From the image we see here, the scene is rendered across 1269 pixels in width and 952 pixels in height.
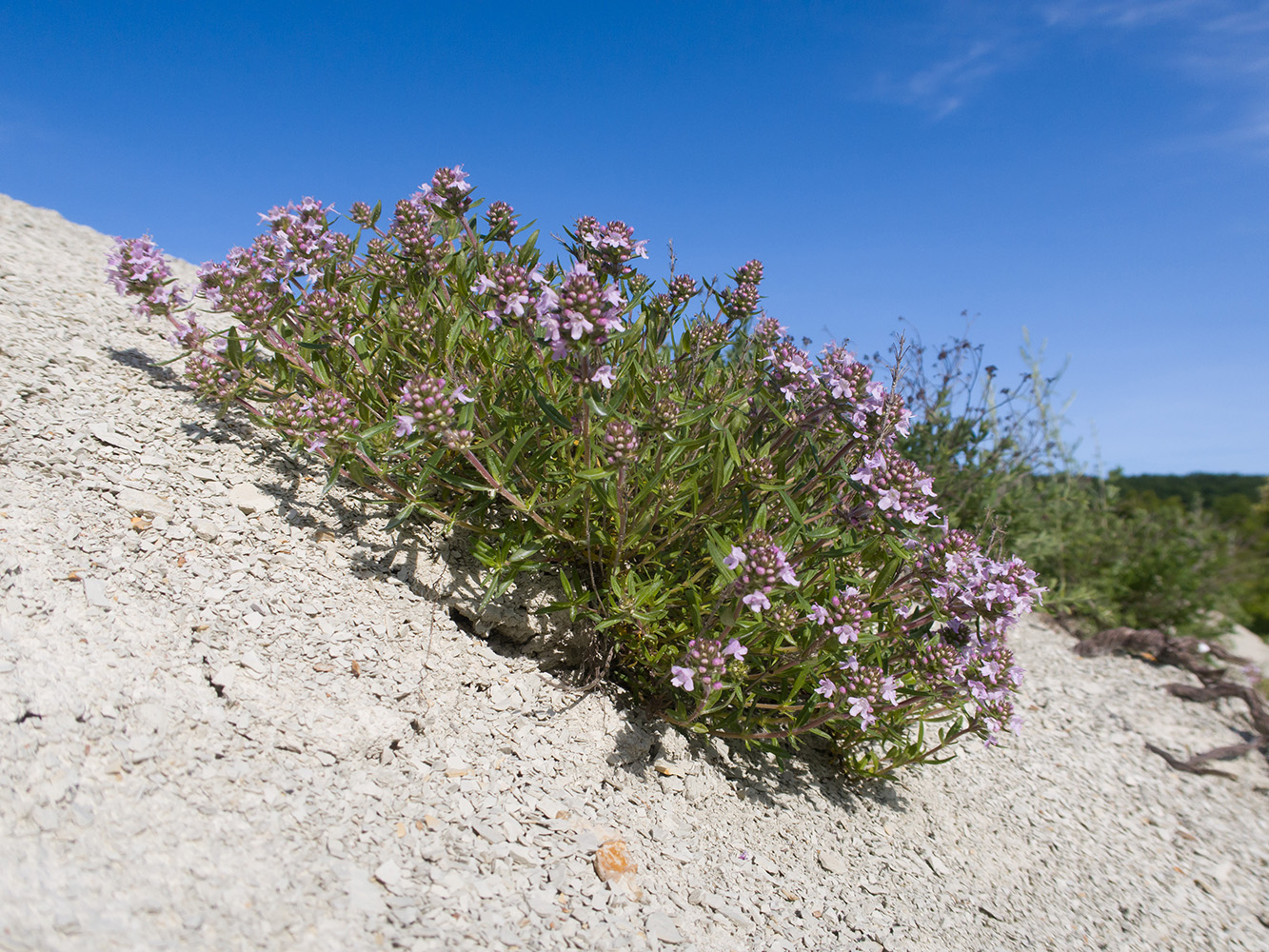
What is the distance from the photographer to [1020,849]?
4.27 metres

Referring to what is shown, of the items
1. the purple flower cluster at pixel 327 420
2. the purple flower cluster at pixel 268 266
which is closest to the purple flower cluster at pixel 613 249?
the purple flower cluster at pixel 327 420

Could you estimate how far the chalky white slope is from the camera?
2.44 meters

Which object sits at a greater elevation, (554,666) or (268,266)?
(268,266)

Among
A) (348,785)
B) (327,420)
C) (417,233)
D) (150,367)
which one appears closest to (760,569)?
(348,785)

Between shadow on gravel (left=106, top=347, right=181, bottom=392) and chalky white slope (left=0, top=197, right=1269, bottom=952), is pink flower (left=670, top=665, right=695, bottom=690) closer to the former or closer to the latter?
chalky white slope (left=0, top=197, right=1269, bottom=952)

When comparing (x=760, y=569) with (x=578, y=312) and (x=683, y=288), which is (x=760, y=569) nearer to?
(x=578, y=312)

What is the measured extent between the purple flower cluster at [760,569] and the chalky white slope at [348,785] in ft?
4.00

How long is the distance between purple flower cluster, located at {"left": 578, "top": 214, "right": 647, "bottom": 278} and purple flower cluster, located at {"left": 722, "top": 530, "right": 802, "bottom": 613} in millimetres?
1632

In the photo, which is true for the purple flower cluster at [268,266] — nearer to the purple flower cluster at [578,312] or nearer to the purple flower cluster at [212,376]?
the purple flower cluster at [212,376]

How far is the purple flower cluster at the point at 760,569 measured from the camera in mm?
2920

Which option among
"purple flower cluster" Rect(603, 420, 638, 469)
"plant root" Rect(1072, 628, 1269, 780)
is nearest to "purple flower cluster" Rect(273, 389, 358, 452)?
"purple flower cluster" Rect(603, 420, 638, 469)

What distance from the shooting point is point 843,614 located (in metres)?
3.35

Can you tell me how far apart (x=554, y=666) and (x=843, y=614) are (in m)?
1.65

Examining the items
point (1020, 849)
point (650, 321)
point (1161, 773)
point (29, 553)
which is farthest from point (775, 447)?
point (1161, 773)
